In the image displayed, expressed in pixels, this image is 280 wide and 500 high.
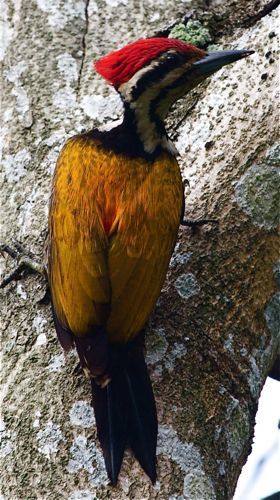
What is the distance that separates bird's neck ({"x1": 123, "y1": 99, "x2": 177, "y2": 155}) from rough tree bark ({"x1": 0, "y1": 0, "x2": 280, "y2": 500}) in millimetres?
194

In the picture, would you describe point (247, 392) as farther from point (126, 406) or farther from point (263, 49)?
point (263, 49)

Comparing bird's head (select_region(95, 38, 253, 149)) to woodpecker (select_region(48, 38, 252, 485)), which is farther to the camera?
bird's head (select_region(95, 38, 253, 149))

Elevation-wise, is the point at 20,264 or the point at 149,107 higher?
the point at 149,107

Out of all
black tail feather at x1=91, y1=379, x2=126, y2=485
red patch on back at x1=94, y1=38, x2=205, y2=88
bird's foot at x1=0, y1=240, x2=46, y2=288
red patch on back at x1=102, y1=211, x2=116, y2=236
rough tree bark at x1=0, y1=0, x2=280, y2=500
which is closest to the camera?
black tail feather at x1=91, y1=379, x2=126, y2=485

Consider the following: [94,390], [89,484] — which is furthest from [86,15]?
[89,484]

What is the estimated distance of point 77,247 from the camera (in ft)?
10.6

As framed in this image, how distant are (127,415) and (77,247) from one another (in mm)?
597

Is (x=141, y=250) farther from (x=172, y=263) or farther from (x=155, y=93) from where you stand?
(x=155, y=93)

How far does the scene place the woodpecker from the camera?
10.2 feet

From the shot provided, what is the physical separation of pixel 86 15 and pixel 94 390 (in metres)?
1.99

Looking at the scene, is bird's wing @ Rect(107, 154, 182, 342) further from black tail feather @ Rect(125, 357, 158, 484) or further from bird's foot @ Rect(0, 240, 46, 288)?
bird's foot @ Rect(0, 240, 46, 288)

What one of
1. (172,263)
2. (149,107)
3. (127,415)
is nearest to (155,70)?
(149,107)

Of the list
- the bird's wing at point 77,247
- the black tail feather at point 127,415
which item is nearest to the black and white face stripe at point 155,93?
the bird's wing at point 77,247

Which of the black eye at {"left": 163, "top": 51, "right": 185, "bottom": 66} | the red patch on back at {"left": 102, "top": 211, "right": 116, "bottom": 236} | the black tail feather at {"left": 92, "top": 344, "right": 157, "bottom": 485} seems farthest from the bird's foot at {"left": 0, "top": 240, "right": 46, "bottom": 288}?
the black eye at {"left": 163, "top": 51, "right": 185, "bottom": 66}
